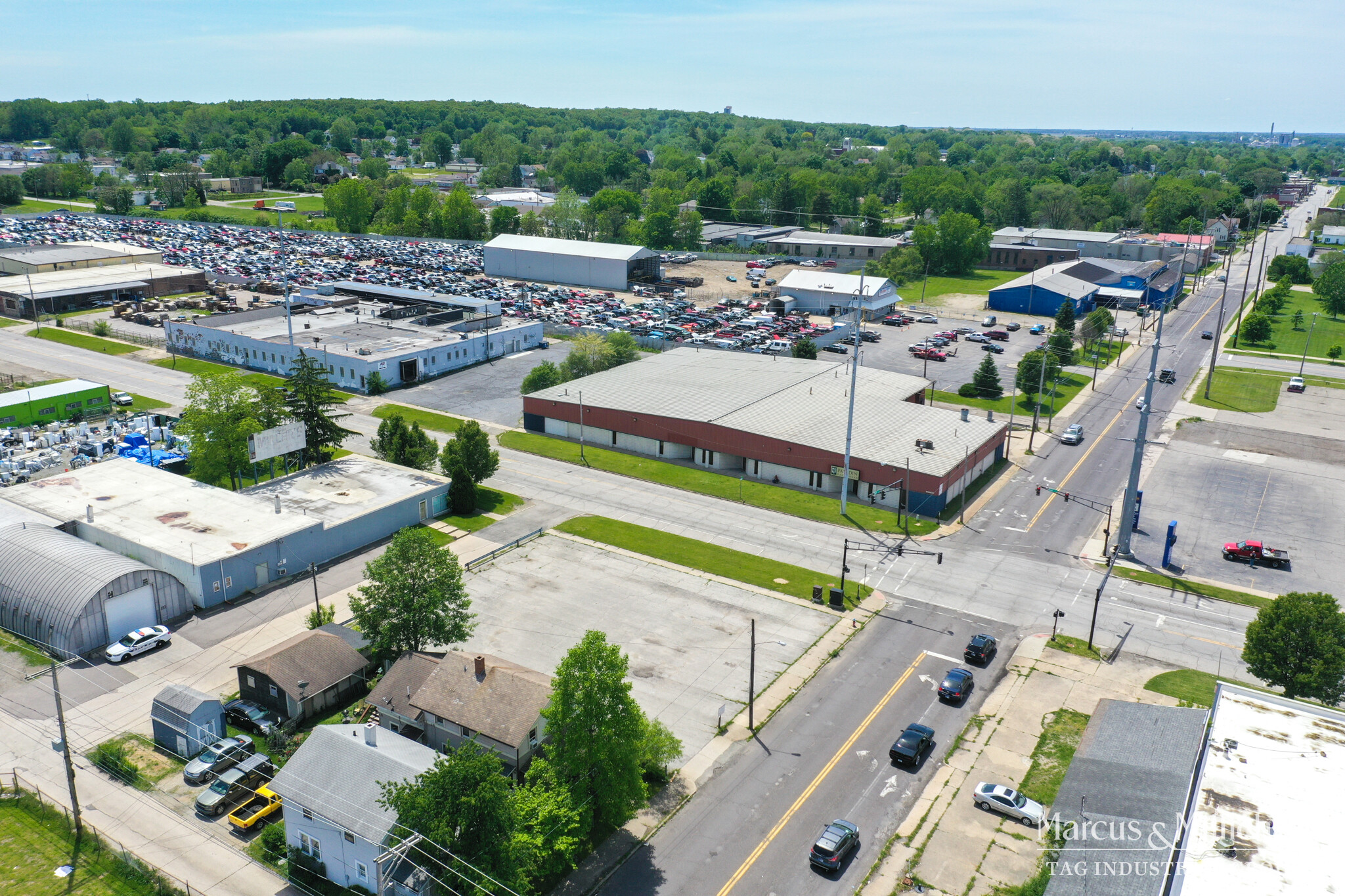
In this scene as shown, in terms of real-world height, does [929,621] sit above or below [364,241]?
below

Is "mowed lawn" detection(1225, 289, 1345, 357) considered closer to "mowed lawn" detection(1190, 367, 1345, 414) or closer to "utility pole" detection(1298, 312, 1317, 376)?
"utility pole" detection(1298, 312, 1317, 376)

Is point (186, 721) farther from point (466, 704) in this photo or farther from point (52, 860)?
point (466, 704)

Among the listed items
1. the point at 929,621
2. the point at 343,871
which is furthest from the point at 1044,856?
the point at 343,871

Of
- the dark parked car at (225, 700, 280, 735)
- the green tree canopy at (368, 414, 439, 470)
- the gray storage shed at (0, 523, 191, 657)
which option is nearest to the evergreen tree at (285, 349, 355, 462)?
the green tree canopy at (368, 414, 439, 470)

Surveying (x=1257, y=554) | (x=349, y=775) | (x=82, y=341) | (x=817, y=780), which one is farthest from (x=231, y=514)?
(x=82, y=341)

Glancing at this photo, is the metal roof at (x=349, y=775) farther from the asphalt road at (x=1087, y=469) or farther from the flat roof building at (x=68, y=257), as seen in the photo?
the flat roof building at (x=68, y=257)

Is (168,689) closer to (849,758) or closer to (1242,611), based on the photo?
(849,758)
